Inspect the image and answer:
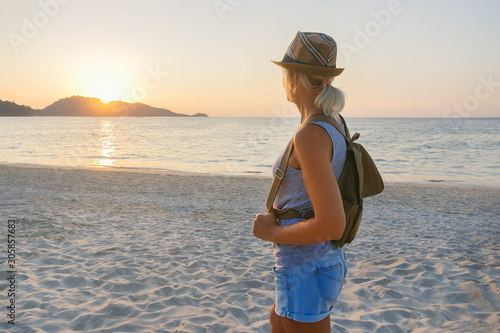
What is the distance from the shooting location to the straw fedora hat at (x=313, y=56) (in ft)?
5.22

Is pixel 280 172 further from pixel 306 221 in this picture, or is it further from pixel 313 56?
pixel 313 56

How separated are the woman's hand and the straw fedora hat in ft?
2.03

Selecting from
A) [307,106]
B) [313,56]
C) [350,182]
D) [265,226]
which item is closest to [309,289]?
[265,226]

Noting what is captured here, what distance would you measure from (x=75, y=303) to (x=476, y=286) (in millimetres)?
4594

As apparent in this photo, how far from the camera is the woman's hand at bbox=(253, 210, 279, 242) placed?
5.45 feet

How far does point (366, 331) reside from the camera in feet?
12.5

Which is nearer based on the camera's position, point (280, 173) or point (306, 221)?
point (306, 221)

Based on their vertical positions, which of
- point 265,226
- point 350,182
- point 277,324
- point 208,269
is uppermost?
point 350,182

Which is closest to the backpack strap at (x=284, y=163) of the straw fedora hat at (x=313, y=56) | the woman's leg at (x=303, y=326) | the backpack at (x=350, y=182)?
the backpack at (x=350, y=182)

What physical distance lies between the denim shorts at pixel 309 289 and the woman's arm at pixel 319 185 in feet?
0.62

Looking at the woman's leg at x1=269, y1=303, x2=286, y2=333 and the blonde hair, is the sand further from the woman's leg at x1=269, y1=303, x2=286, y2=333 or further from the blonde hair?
the blonde hair

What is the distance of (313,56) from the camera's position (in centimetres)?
159

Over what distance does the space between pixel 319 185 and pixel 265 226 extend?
1.18 feet

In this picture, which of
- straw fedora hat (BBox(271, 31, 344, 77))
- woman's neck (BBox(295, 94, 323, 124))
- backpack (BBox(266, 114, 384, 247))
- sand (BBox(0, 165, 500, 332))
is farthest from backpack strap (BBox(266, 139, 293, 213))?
sand (BBox(0, 165, 500, 332))
